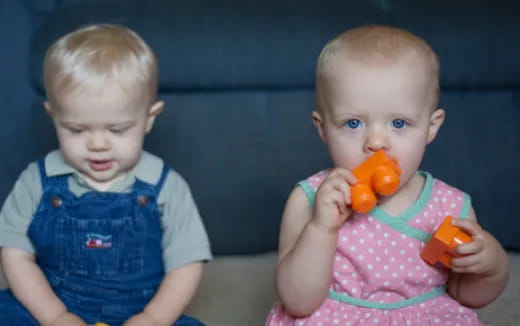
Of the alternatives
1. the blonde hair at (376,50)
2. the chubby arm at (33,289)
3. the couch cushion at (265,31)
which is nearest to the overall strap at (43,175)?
the chubby arm at (33,289)

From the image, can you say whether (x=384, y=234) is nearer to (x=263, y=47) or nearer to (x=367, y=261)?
(x=367, y=261)

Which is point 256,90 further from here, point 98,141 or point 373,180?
point 373,180

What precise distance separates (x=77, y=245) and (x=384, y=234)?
1.54 feet

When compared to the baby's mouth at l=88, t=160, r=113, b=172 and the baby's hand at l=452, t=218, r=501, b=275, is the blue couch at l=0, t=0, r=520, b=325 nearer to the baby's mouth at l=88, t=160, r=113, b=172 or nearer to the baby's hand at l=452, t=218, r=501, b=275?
the baby's mouth at l=88, t=160, r=113, b=172

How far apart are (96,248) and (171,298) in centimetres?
14

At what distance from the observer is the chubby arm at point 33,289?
1205mm

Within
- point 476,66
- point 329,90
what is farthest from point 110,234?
point 476,66

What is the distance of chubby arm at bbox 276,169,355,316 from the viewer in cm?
105

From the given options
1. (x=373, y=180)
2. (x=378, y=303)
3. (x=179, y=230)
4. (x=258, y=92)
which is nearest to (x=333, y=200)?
(x=373, y=180)

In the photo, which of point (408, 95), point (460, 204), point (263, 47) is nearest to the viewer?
point (408, 95)

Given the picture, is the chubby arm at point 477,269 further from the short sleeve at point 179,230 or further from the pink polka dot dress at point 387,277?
the short sleeve at point 179,230

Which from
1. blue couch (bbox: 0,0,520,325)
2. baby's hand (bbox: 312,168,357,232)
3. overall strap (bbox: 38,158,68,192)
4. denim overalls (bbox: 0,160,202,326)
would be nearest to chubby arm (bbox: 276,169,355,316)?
baby's hand (bbox: 312,168,357,232)

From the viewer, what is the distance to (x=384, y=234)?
1.12 m

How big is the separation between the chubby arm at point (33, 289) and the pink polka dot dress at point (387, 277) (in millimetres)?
351
